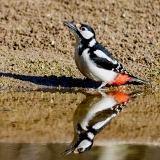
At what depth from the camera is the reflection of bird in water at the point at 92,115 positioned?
6.59 metres

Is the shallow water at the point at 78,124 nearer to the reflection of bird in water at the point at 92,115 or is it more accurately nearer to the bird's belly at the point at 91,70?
the reflection of bird in water at the point at 92,115

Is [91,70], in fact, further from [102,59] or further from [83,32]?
[83,32]

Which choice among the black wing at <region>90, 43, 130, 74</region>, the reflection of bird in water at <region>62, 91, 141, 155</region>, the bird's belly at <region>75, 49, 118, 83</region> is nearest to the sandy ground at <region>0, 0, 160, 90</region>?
the bird's belly at <region>75, 49, 118, 83</region>

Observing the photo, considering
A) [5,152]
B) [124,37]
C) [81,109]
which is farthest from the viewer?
[124,37]

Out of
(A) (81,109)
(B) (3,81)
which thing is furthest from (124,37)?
(A) (81,109)

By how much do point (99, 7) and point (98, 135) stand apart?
6.25 metres

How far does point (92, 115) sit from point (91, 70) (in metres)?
1.68

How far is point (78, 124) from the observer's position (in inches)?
291

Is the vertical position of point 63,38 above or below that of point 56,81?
above

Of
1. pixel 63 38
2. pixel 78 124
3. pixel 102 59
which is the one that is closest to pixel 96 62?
pixel 102 59

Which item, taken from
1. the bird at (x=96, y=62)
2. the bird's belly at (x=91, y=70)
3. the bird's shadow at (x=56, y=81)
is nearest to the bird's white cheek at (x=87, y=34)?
the bird at (x=96, y=62)

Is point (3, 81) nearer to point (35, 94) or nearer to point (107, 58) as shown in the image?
point (35, 94)

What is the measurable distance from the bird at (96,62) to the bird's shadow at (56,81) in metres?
0.36

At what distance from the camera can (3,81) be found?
31.4 feet
